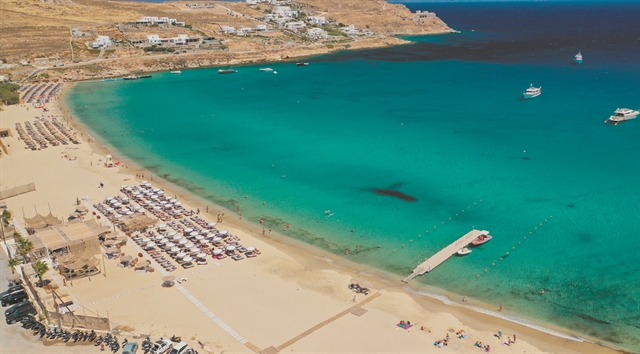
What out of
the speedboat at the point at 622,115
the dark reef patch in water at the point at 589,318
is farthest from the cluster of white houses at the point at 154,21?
the dark reef patch in water at the point at 589,318

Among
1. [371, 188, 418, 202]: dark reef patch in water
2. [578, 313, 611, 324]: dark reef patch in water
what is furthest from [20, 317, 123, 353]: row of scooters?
[371, 188, 418, 202]: dark reef patch in water

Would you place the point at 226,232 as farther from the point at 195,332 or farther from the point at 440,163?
the point at 440,163

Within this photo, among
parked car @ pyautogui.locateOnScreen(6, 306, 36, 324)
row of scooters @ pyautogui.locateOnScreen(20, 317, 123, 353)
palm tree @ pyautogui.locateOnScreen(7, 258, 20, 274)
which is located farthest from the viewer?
palm tree @ pyautogui.locateOnScreen(7, 258, 20, 274)

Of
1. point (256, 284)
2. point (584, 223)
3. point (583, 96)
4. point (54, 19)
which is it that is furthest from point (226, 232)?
point (54, 19)

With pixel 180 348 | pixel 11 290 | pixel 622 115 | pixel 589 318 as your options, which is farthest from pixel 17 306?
pixel 622 115

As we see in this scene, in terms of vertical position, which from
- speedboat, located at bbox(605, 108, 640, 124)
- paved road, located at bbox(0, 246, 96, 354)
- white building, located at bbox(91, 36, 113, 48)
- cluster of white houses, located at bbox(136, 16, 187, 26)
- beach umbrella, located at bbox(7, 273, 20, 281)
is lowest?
paved road, located at bbox(0, 246, 96, 354)

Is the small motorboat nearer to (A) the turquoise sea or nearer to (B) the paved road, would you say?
(A) the turquoise sea
